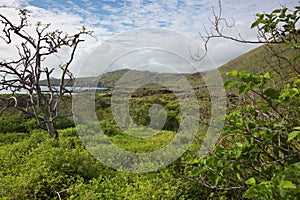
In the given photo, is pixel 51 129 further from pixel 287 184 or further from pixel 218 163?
pixel 287 184

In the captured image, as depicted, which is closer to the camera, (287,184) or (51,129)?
(287,184)

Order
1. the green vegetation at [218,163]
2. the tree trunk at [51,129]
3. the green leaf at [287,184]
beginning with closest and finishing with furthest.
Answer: the green leaf at [287,184] → the green vegetation at [218,163] → the tree trunk at [51,129]

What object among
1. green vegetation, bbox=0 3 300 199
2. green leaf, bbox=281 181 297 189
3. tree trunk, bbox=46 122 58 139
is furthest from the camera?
tree trunk, bbox=46 122 58 139

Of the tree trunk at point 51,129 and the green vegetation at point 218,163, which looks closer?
the green vegetation at point 218,163

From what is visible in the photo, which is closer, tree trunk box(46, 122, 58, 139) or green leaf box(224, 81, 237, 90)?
green leaf box(224, 81, 237, 90)

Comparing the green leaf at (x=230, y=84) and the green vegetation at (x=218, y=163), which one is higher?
the green leaf at (x=230, y=84)

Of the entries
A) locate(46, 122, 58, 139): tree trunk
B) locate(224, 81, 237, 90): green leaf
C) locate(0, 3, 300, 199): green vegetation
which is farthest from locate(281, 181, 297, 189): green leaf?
locate(46, 122, 58, 139): tree trunk

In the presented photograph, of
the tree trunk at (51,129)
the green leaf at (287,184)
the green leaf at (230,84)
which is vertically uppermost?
the green leaf at (230,84)

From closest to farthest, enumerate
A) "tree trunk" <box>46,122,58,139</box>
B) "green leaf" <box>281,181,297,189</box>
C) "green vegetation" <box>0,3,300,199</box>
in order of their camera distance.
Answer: "green leaf" <box>281,181,297,189</box>, "green vegetation" <box>0,3,300,199</box>, "tree trunk" <box>46,122,58,139</box>

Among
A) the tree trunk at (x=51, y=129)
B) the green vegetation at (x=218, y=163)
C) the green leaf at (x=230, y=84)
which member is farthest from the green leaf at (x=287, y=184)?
the tree trunk at (x=51, y=129)

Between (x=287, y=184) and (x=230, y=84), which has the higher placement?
(x=230, y=84)

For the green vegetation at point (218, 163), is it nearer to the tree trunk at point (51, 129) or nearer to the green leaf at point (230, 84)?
the green leaf at point (230, 84)

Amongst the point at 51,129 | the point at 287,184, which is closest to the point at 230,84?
the point at 287,184

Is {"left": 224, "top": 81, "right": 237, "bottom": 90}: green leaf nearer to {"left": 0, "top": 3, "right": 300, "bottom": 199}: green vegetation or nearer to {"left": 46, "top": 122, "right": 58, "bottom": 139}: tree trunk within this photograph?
{"left": 0, "top": 3, "right": 300, "bottom": 199}: green vegetation
